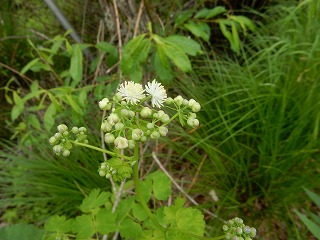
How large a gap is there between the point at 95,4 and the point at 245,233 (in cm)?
166

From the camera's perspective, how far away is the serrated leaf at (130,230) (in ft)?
2.82

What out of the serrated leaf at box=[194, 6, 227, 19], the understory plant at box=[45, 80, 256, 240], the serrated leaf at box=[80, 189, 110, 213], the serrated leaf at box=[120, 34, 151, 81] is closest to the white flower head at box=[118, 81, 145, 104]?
the understory plant at box=[45, 80, 256, 240]

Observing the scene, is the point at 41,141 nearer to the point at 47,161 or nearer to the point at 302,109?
the point at 47,161

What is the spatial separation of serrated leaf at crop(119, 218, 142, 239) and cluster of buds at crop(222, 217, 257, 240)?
10.0 inches

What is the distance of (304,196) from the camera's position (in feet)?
4.51

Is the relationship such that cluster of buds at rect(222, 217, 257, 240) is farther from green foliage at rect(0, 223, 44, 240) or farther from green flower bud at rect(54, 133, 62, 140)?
green foliage at rect(0, 223, 44, 240)

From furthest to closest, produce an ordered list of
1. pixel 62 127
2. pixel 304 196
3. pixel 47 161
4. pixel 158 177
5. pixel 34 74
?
1. pixel 34 74
2. pixel 47 161
3. pixel 304 196
4. pixel 158 177
5. pixel 62 127

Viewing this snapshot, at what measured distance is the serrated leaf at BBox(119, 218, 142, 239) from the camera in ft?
2.82

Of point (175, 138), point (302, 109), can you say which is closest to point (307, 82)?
point (302, 109)

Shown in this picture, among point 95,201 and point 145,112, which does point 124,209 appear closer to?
point 95,201

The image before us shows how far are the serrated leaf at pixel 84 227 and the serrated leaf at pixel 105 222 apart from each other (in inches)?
0.7

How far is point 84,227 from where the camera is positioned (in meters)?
0.87

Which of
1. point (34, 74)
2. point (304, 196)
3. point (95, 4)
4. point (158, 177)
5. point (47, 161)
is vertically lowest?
point (304, 196)

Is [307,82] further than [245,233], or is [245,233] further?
[307,82]
